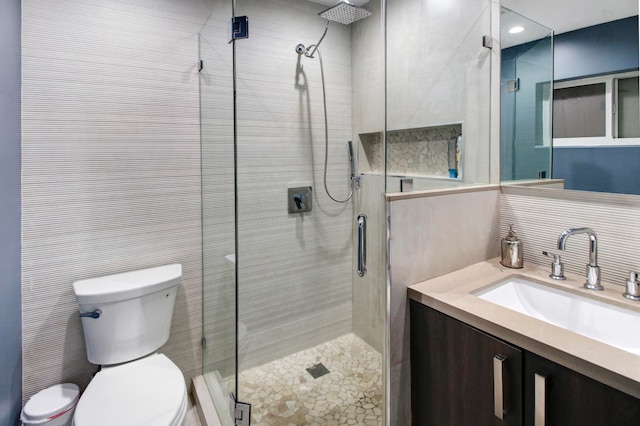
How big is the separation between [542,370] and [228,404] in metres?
1.34

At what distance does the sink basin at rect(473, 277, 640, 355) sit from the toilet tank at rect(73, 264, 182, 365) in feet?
4.75

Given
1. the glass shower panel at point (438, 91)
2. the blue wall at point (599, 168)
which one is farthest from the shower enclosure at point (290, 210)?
the blue wall at point (599, 168)

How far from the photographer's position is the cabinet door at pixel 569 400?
737 mm

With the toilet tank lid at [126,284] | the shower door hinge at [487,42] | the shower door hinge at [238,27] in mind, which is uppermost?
the shower door hinge at [238,27]

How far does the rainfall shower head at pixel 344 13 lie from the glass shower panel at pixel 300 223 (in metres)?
0.03

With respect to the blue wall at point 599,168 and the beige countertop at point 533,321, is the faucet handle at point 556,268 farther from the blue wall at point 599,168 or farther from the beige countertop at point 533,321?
the blue wall at point 599,168

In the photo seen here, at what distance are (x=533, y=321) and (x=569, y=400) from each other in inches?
8.1

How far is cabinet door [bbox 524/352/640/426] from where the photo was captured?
74 cm

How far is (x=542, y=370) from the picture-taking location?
86 cm

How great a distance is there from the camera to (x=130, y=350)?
1609 millimetres

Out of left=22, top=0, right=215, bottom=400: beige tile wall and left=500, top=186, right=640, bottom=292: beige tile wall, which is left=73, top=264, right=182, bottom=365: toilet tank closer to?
left=22, top=0, right=215, bottom=400: beige tile wall

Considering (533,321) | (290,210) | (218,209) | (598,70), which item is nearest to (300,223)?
(290,210)

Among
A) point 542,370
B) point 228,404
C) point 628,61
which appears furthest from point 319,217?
point 628,61

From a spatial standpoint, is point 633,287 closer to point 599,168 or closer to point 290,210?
point 599,168
